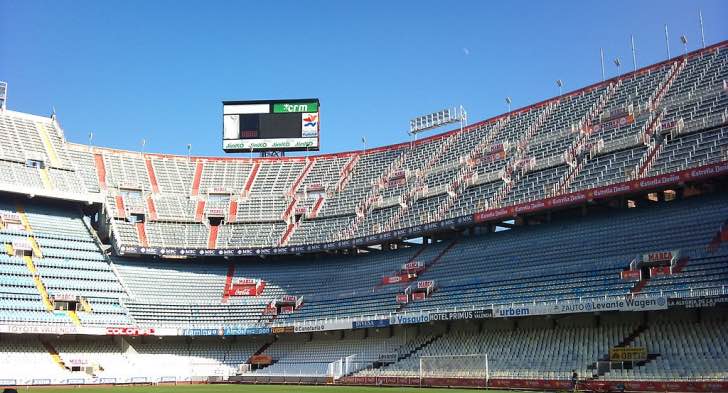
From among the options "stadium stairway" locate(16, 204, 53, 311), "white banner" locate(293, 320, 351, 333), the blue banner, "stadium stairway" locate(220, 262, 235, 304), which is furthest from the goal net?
"stadium stairway" locate(16, 204, 53, 311)

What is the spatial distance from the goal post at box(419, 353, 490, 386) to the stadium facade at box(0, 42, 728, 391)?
0.21 metres

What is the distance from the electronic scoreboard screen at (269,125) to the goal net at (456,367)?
123ft

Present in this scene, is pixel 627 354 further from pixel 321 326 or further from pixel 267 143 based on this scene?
pixel 267 143

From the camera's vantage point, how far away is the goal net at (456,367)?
1997 inches

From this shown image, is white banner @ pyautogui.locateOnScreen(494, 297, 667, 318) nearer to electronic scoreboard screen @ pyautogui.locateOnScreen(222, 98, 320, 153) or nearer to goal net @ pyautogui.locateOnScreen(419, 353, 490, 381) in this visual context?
goal net @ pyautogui.locateOnScreen(419, 353, 490, 381)

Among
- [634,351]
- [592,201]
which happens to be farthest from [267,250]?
[634,351]

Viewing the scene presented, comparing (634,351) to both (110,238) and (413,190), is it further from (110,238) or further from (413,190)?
(110,238)

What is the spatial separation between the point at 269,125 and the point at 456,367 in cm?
4263

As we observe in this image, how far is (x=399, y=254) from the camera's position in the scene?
69.5 m

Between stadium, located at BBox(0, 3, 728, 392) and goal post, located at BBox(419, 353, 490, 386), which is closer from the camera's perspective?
stadium, located at BBox(0, 3, 728, 392)

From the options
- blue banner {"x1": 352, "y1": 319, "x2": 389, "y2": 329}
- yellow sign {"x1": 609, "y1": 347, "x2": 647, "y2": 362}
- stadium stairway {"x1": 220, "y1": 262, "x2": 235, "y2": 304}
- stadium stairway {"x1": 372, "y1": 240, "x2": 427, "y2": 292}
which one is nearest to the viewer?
yellow sign {"x1": 609, "y1": 347, "x2": 647, "y2": 362}

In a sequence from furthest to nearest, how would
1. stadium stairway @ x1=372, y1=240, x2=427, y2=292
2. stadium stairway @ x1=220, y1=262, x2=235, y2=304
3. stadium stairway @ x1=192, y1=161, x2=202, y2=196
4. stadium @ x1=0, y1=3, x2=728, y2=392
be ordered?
stadium stairway @ x1=192, y1=161, x2=202, y2=196 → stadium stairway @ x1=220, y1=262, x2=235, y2=304 → stadium stairway @ x1=372, y1=240, x2=427, y2=292 → stadium @ x1=0, y1=3, x2=728, y2=392

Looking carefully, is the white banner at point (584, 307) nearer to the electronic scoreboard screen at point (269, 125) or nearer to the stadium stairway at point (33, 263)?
the stadium stairway at point (33, 263)

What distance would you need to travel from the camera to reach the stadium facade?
4834 centimetres
